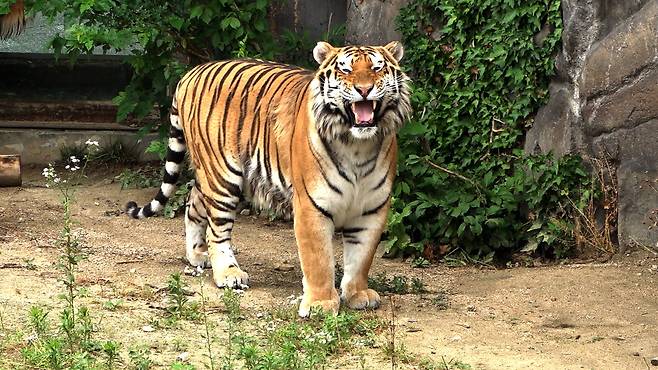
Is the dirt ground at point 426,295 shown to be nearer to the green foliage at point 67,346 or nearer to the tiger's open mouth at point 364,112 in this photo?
the green foliage at point 67,346

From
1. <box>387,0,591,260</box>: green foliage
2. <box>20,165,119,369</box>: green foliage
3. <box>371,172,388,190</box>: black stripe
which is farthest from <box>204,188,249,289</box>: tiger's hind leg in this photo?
<box>20,165,119,369</box>: green foliage

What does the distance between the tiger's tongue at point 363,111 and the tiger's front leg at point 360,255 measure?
535 mm

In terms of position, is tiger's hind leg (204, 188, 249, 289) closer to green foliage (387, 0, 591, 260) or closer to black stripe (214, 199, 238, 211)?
black stripe (214, 199, 238, 211)

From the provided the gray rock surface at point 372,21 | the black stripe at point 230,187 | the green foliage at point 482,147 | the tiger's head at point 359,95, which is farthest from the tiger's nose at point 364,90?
the gray rock surface at point 372,21

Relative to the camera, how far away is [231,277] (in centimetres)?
660

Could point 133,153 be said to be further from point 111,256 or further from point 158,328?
point 158,328

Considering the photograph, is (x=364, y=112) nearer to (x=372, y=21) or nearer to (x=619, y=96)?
(x=619, y=96)

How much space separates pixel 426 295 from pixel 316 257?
2.84 ft

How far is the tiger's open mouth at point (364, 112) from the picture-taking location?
5.91m

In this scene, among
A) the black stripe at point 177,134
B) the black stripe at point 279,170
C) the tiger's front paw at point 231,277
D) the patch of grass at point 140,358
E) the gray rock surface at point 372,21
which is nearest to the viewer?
the patch of grass at point 140,358

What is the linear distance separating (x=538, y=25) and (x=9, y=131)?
16.1ft

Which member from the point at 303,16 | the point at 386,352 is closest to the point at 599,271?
the point at 386,352

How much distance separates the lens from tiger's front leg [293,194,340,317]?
19.8 feet

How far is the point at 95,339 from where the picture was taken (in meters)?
5.30
